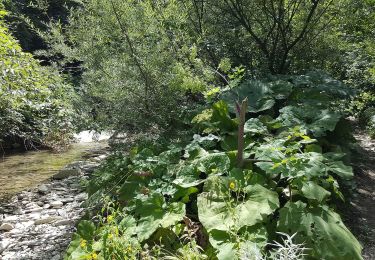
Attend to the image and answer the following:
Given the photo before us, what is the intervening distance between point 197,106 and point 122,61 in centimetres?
103

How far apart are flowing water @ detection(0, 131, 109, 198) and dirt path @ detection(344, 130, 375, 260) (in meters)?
3.07

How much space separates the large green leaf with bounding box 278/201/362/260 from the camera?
2.51 m

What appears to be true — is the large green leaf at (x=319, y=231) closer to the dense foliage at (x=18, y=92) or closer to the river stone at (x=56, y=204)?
the dense foliage at (x=18, y=92)

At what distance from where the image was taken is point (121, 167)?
12.9ft

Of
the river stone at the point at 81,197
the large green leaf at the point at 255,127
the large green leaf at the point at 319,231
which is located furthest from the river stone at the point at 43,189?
the large green leaf at the point at 319,231

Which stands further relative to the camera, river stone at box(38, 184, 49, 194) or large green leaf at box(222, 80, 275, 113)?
river stone at box(38, 184, 49, 194)

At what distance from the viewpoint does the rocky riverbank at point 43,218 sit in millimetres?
3889

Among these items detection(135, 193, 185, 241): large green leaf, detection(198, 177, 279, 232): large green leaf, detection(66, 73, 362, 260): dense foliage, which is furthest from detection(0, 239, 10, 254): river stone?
detection(198, 177, 279, 232): large green leaf

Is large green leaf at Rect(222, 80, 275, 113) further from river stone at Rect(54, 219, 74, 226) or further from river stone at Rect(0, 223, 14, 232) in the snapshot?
river stone at Rect(0, 223, 14, 232)

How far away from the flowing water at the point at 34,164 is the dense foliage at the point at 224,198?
1.58 m

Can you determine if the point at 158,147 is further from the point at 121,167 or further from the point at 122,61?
the point at 122,61

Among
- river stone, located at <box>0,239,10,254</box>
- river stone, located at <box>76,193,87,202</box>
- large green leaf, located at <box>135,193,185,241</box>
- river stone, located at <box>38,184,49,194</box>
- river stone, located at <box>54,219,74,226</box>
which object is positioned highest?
large green leaf, located at <box>135,193,185,241</box>

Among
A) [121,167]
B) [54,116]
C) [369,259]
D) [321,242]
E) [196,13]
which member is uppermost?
[196,13]

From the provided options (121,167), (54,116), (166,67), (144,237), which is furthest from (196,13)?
(144,237)
